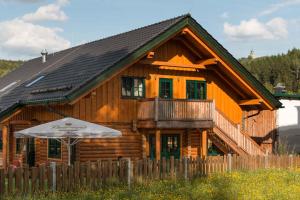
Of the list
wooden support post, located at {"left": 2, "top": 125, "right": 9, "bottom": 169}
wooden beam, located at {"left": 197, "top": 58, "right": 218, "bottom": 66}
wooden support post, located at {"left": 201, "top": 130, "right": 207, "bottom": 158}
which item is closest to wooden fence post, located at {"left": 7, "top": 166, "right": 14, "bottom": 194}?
wooden support post, located at {"left": 2, "top": 125, "right": 9, "bottom": 169}

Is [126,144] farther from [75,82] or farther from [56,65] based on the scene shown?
[56,65]

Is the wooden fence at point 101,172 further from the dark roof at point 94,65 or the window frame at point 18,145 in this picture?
the window frame at point 18,145

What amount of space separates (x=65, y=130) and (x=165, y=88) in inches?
372

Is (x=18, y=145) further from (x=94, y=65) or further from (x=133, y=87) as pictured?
(x=133, y=87)

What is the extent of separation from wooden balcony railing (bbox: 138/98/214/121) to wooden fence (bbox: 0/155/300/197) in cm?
353

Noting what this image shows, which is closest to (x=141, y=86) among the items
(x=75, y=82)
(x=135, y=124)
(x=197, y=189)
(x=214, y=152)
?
(x=135, y=124)

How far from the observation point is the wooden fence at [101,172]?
14.6 m

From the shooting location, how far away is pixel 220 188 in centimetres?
1677

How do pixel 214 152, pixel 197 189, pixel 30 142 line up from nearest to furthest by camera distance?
pixel 197 189 → pixel 30 142 → pixel 214 152

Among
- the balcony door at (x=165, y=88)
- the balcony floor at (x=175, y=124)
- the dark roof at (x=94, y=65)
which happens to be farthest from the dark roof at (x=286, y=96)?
the balcony floor at (x=175, y=124)

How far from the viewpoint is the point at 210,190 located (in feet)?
53.9

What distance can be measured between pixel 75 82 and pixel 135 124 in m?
3.78

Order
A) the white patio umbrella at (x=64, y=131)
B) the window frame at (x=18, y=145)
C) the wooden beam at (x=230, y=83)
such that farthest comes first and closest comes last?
the wooden beam at (x=230, y=83) < the window frame at (x=18, y=145) < the white patio umbrella at (x=64, y=131)

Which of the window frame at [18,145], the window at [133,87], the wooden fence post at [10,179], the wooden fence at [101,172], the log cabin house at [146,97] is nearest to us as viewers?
the wooden fence post at [10,179]
